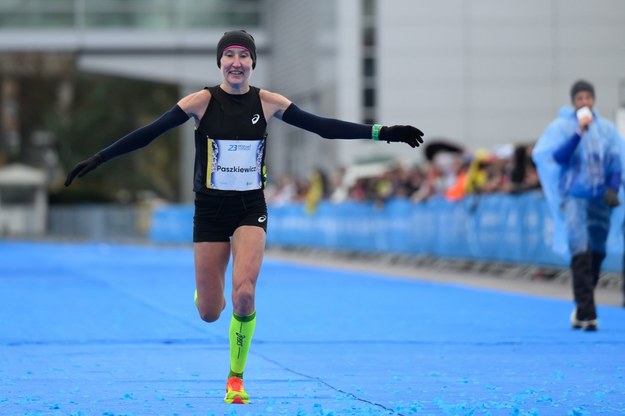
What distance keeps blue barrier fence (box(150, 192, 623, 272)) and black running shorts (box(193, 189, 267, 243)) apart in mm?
6340

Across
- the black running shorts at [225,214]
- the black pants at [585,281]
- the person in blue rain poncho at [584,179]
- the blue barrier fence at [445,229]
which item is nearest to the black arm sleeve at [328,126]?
the black running shorts at [225,214]

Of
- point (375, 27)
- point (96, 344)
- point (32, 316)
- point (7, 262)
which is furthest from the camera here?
point (375, 27)

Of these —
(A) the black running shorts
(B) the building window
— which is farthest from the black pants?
(B) the building window

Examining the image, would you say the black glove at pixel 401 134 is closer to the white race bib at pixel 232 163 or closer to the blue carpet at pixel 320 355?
the white race bib at pixel 232 163

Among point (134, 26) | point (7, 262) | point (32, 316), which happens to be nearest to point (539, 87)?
point (134, 26)

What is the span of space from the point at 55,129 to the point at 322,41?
112 feet

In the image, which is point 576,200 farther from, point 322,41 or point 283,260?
point 322,41

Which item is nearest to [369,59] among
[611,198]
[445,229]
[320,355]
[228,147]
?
[445,229]

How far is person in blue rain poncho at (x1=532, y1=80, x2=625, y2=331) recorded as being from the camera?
505 inches

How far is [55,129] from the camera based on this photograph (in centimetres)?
7869

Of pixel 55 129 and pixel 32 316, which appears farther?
pixel 55 129

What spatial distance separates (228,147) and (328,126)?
0.62 meters

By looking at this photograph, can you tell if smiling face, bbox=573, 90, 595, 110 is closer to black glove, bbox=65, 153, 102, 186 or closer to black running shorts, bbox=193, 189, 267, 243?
black running shorts, bbox=193, 189, 267, 243

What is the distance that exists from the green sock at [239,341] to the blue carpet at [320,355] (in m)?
0.21
